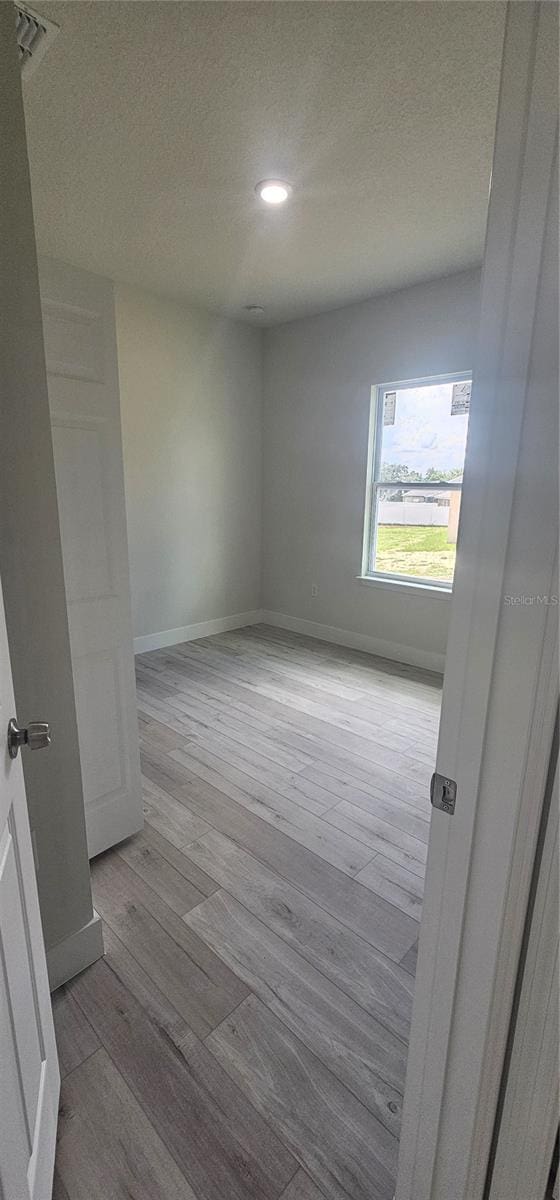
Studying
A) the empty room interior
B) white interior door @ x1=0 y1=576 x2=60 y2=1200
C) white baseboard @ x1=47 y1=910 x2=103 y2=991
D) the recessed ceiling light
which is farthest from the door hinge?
the recessed ceiling light

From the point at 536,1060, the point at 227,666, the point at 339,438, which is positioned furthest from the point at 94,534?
the point at 339,438

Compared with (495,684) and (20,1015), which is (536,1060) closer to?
(495,684)

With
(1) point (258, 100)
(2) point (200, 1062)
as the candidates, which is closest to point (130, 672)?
(2) point (200, 1062)

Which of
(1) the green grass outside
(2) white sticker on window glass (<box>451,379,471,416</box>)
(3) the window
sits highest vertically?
(2) white sticker on window glass (<box>451,379,471,416</box>)

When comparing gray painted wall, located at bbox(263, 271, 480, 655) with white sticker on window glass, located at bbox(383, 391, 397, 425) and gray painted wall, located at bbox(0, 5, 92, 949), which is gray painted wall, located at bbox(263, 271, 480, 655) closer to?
white sticker on window glass, located at bbox(383, 391, 397, 425)

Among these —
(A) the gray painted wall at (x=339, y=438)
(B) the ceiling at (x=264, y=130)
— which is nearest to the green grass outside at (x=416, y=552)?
(A) the gray painted wall at (x=339, y=438)

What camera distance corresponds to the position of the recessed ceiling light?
7.43 ft

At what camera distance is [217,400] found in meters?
4.48

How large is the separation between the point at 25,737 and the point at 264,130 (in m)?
2.38

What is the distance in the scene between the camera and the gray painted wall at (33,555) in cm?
107

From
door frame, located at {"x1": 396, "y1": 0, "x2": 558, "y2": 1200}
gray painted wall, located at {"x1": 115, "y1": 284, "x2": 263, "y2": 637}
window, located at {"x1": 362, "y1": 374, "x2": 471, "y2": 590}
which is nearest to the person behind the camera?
door frame, located at {"x1": 396, "y1": 0, "x2": 558, "y2": 1200}

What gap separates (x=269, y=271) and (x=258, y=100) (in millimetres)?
1544

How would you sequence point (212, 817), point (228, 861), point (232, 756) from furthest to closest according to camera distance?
point (232, 756) < point (212, 817) < point (228, 861)

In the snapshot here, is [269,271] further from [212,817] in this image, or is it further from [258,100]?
[212,817]
